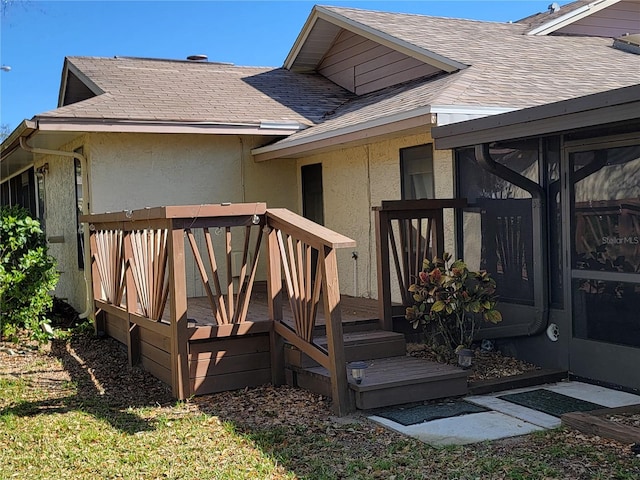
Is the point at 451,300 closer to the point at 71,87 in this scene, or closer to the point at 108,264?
the point at 108,264

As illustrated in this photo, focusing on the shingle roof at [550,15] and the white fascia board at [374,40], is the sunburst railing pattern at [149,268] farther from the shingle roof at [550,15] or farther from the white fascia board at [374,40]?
the shingle roof at [550,15]

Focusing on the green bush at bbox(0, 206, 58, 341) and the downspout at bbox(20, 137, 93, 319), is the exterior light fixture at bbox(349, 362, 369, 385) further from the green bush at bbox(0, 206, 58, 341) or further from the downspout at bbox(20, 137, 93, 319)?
the downspout at bbox(20, 137, 93, 319)

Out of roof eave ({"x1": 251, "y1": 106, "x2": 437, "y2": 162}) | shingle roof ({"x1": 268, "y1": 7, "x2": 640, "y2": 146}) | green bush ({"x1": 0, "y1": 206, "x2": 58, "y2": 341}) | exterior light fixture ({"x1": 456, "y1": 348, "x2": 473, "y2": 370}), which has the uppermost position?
shingle roof ({"x1": 268, "y1": 7, "x2": 640, "y2": 146})

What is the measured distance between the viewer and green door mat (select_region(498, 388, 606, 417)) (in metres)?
5.29

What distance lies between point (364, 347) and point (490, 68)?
3576 mm

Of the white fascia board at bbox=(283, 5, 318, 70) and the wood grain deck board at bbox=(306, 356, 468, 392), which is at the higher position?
the white fascia board at bbox=(283, 5, 318, 70)

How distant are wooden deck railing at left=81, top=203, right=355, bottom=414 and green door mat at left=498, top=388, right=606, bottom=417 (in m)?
1.35

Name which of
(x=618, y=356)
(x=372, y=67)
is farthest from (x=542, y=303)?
(x=372, y=67)

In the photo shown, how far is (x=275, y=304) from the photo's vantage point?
21.0ft

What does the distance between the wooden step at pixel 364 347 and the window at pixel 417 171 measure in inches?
70.6

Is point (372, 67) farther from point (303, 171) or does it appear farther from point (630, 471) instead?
point (630, 471)

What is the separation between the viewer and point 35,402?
618 centimetres

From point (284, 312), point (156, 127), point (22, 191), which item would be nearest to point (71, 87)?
point (156, 127)

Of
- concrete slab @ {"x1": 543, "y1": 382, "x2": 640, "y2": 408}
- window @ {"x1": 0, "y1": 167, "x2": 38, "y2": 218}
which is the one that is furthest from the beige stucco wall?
concrete slab @ {"x1": 543, "y1": 382, "x2": 640, "y2": 408}
